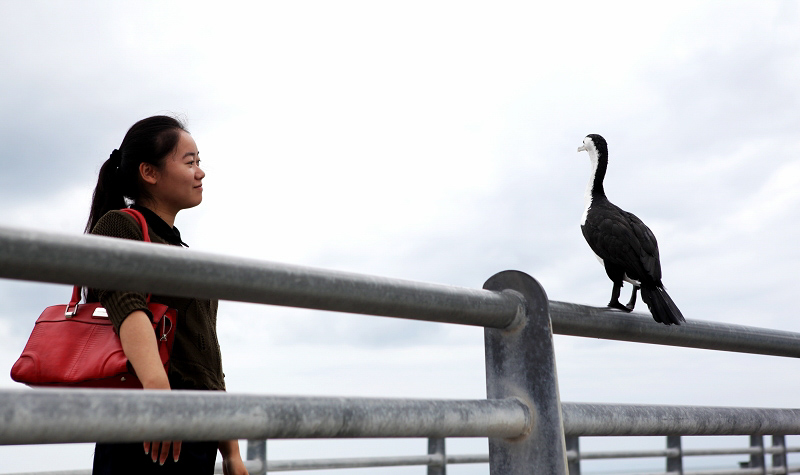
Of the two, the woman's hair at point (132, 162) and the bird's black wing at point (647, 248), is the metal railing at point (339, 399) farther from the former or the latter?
the bird's black wing at point (647, 248)

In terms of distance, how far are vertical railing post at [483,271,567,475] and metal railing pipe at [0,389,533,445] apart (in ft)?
0.42

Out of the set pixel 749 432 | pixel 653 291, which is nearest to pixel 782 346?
pixel 749 432

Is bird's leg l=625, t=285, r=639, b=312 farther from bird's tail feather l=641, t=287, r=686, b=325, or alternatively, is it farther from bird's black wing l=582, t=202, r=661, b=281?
bird's tail feather l=641, t=287, r=686, b=325

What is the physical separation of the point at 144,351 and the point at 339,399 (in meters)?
1.02

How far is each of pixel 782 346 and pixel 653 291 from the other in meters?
1.32

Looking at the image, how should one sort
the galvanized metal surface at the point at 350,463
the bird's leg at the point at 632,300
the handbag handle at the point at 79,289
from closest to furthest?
the handbag handle at the point at 79,289 → the bird's leg at the point at 632,300 → the galvanized metal surface at the point at 350,463

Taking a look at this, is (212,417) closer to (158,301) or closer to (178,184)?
(158,301)

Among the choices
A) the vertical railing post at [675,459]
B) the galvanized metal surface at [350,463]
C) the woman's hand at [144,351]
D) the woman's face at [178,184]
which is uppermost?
the woman's face at [178,184]

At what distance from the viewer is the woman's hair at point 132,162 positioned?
2.80m

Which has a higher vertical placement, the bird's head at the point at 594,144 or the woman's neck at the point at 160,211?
the bird's head at the point at 594,144

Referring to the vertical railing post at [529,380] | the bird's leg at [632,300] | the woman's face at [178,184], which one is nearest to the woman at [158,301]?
the woman's face at [178,184]

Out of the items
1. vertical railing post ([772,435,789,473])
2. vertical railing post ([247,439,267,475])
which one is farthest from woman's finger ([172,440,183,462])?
vertical railing post ([772,435,789,473])

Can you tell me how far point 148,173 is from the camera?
9.18 feet

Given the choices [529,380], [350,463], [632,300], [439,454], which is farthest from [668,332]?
[439,454]
